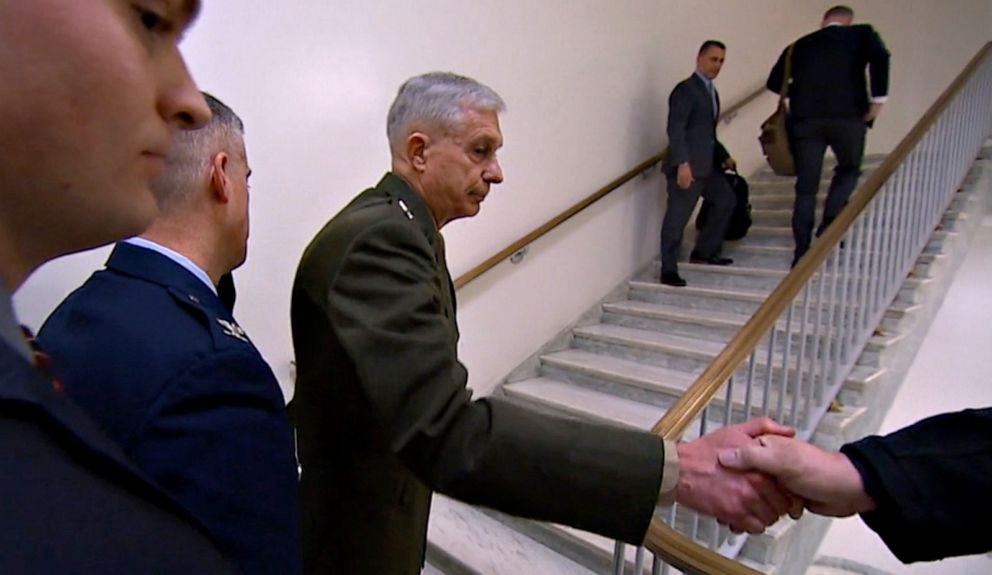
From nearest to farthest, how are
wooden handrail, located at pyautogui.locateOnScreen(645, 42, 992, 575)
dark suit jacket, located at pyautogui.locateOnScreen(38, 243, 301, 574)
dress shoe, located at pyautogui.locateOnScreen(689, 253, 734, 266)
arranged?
dark suit jacket, located at pyautogui.locateOnScreen(38, 243, 301, 574), wooden handrail, located at pyautogui.locateOnScreen(645, 42, 992, 575), dress shoe, located at pyautogui.locateOnScreen(689, 253, 734, 266)

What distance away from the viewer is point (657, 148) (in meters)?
4.01

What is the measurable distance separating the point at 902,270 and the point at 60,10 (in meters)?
3.48

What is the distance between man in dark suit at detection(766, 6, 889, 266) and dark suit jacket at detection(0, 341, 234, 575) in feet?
11.0

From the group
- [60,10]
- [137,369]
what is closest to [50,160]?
[60,10]

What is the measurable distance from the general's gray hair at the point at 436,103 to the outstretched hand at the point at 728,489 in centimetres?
74

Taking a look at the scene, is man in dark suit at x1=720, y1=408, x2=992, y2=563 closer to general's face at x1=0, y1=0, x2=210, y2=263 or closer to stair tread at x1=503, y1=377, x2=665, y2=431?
general's face at x1=0, y1=0, x2=210, y2=263

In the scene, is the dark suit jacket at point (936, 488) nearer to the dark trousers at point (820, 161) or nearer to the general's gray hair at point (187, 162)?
the general's gray hair at point (187, 162)

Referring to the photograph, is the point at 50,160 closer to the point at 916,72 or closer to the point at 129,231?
the point at 129,231

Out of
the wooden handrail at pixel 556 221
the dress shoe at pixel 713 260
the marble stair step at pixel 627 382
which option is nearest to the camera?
the marble stair step at pixel 627 382

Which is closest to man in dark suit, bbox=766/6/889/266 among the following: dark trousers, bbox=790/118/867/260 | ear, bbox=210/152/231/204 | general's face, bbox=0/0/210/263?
dark trousers, bbox=790/118/867/260

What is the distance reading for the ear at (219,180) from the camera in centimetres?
84

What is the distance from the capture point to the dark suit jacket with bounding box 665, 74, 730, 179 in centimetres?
346

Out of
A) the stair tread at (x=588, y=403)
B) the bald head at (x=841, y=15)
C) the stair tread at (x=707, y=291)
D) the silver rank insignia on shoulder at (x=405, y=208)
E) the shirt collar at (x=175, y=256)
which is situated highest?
the bald head at (x=841, y=15)

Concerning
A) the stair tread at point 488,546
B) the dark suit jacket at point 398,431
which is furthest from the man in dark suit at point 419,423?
the stair tread at point 488,546
